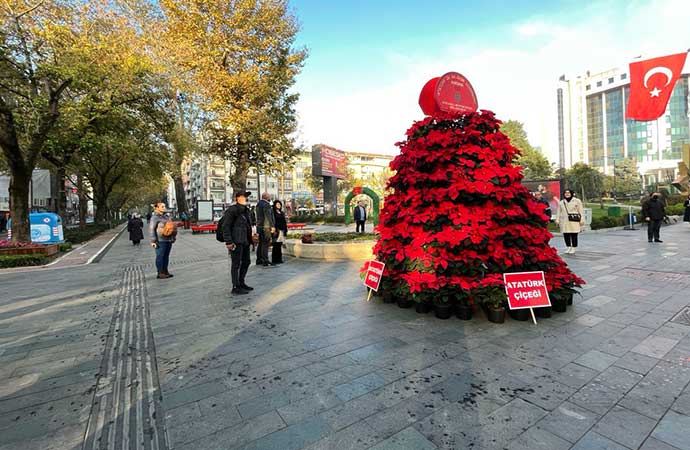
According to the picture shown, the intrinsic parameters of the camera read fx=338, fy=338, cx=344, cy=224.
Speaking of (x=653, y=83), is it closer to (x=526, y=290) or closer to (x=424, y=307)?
(x=526, y=290)

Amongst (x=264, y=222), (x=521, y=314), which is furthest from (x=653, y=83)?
(x=264, y=222)

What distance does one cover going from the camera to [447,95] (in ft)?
18.1

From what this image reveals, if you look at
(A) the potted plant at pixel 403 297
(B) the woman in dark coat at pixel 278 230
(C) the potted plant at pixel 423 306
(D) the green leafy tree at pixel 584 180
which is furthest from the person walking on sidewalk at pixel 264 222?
(D) the green leafy tree at pixel 584 180

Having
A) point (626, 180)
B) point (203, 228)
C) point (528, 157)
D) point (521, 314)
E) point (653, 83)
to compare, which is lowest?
point (521, 314)

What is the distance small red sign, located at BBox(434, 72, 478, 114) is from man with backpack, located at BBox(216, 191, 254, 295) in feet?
12.6

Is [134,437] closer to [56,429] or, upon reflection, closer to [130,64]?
[56,429]

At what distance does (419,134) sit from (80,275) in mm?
8879

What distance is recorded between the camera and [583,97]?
319 ft

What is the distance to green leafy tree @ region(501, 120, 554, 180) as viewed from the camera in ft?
166

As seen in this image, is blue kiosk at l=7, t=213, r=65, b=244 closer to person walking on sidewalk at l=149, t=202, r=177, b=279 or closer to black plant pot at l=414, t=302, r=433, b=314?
person walking on sidewalk at l=149, t=202, r=177, b=279

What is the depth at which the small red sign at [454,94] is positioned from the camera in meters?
5.43

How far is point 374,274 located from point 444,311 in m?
1.34

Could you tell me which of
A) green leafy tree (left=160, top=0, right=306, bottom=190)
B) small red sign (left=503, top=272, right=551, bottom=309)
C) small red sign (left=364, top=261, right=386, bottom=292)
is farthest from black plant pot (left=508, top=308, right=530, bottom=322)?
green leafy tree (left=160, top=0, right=306, bottom=190)

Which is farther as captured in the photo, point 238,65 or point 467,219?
point 238,65
